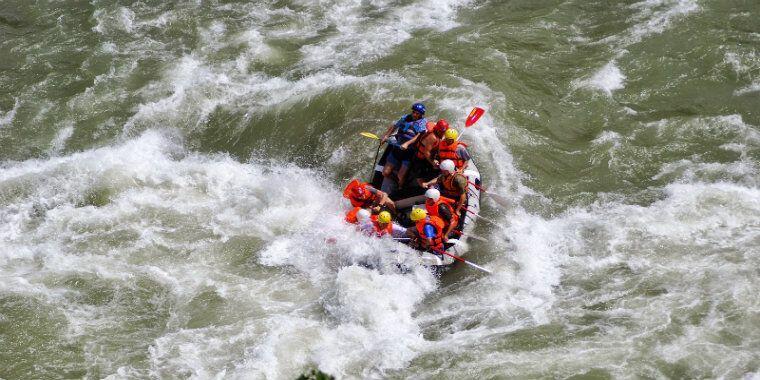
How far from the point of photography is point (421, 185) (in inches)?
416

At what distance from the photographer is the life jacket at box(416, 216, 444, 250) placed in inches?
371

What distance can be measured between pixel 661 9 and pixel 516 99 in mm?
4570

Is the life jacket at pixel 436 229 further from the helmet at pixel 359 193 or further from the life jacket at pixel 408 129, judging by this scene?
the life jacket at pixel 408 129

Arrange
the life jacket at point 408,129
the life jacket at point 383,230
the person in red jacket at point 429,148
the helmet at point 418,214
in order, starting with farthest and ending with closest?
the life jacket at point 408,129 < the person in red jacket at point 429,148 < the life jacket at point 383,230 < the helmet at point 418,214

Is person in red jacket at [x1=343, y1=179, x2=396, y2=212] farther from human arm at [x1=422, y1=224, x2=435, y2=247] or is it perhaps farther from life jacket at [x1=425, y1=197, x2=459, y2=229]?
human arm at [x1=422, y1=224, x2=435, y2=247]

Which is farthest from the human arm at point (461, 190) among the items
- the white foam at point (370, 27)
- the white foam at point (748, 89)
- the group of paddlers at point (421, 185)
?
A: the white foam at point (748, 89)

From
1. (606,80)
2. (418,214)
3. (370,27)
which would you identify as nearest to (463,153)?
(418,214)

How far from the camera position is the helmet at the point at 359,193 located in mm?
10102

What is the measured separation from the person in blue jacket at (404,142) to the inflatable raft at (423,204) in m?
0.10

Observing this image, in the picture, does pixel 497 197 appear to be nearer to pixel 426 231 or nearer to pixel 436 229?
pixel 436 229

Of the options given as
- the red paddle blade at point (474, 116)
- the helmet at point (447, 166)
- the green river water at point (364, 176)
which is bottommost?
the green river water at point (364, 176)

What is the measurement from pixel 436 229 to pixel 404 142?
1981mm

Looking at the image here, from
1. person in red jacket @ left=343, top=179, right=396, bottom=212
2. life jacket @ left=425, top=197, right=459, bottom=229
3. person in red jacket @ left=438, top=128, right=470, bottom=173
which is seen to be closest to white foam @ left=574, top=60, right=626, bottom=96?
person in red jacket @ left=438, top=128, right=470, bottom=173

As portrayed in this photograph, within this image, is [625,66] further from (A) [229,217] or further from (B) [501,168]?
(A) [229,217]
